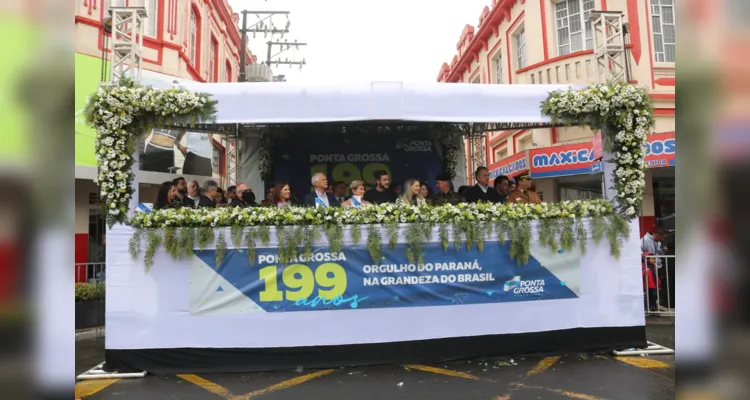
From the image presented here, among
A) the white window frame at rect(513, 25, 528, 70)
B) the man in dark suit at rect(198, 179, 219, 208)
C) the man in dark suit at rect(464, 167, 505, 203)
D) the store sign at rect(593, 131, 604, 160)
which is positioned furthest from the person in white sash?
the white window frame at rect(513, 25, 528, 70)

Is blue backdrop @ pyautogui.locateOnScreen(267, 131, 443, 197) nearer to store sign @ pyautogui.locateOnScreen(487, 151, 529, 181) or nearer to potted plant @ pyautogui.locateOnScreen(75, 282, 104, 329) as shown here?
potted plant @ pyautogui.locateOnScreen(75, 282, 104, 329)

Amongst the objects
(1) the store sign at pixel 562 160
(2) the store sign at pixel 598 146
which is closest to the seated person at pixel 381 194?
(2) the store sign at pixel 598 146

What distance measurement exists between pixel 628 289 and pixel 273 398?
4.45m

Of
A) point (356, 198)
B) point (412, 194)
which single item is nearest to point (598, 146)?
point (412, 194)

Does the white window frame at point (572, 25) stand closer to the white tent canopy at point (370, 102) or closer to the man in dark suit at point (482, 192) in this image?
the man in dark suit at point (482, 192)

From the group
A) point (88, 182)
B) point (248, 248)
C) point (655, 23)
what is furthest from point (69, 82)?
point (655, 23)

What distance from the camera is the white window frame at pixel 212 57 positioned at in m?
17.4

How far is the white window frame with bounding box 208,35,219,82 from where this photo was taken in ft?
57.1

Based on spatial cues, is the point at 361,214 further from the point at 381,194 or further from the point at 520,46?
the point at 520,46

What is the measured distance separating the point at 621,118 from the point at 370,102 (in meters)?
3.11

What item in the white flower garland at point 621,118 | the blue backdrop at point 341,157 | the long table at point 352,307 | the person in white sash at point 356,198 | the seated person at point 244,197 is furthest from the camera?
the blue backdrop at point 341,157

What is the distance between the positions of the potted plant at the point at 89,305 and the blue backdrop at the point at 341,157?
12.6 feet

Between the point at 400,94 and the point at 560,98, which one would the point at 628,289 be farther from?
the point at 400,94

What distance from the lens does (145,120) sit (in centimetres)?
547
